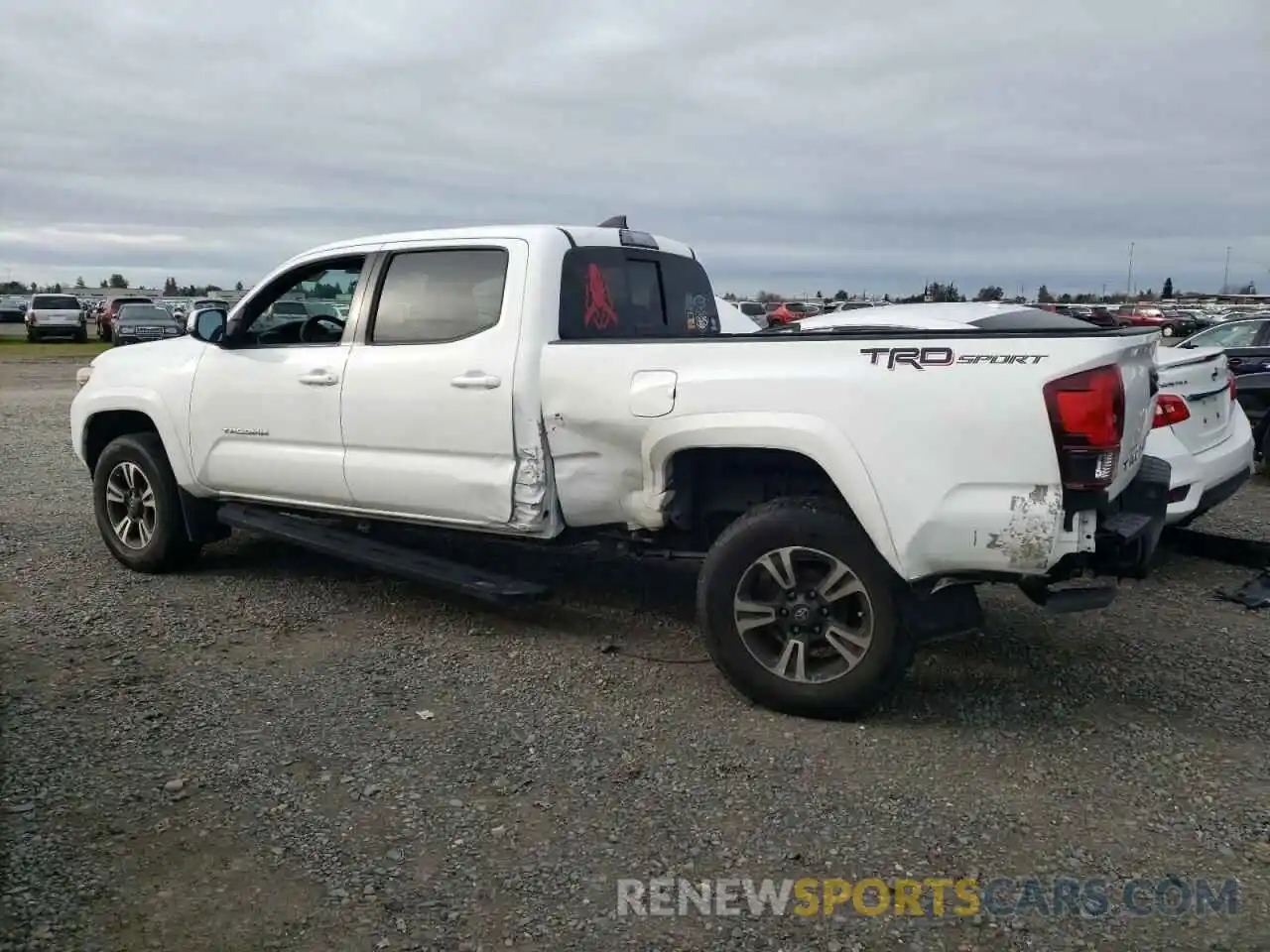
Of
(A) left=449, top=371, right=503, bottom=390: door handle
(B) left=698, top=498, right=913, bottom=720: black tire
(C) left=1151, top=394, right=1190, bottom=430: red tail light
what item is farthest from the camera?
(C) left=1151, top=394, right=1190, bottom=430: red tail light

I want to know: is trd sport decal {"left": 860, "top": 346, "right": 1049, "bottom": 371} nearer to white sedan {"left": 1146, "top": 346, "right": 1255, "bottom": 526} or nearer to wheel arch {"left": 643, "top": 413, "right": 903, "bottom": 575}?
wheel arch {"left": 643, "top": 413, "right": 903, "bottom": 575}

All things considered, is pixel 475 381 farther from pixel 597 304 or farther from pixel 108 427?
pixel 108 427

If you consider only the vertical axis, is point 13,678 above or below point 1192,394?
below

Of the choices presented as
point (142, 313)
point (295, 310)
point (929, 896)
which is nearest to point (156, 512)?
point (295, 310)

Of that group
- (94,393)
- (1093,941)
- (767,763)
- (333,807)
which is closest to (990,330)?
(767,763)

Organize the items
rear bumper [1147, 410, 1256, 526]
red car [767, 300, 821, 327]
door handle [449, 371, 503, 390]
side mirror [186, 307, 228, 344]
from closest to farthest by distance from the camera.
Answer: door handle [449, 371, 503, 390]
side mirror [186, 307, 228, 344]
rear bumper [1147, 410, 1256, 526]
red car [767, 300, 821, 327]

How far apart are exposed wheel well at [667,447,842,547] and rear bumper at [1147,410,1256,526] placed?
8.37 ft

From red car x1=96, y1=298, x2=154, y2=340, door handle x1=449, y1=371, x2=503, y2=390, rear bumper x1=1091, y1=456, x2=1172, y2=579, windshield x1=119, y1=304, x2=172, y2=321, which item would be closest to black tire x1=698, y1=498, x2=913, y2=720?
rear bumper x1=1091, y1=456, x2=1172, y2=579

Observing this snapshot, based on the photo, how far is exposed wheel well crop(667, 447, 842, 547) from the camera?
15.3 ft

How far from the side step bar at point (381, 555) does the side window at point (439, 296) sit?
105 centimetres

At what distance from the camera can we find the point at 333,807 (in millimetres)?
3715

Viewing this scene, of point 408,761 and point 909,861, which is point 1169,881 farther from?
point 408,761

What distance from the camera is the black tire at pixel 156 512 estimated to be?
644cm

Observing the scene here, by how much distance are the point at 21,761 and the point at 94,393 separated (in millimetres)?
3272
